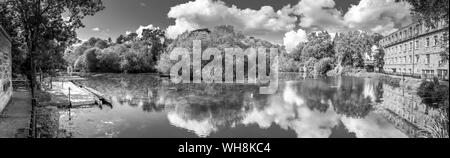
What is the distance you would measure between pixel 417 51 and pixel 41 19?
133 feet

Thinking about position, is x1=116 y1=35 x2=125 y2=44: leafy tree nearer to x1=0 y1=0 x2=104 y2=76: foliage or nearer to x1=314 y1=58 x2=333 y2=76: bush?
x1=314 y1=58 x2=333 y2=76: bush

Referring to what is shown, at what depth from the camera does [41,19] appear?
1895 centimetres

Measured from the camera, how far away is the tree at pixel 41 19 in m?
18.4

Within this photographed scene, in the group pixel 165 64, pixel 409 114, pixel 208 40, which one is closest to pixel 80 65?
pixel 165 64

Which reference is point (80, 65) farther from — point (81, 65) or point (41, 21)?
point (41, 21)

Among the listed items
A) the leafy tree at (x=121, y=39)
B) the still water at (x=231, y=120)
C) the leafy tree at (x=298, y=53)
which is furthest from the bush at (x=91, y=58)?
the still water at (x=231, y=120)

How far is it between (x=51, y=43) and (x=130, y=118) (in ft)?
34.1

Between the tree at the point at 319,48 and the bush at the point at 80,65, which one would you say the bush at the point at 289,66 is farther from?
the bush at the point at 80,65

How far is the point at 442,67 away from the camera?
31.5 metres

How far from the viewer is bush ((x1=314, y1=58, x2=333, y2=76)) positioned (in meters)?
62.7

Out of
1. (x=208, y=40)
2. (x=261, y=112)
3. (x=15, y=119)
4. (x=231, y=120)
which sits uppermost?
(x=208, y=40)

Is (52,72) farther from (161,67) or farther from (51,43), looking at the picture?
(161,67)

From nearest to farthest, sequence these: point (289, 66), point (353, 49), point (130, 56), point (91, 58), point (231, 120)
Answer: point (231, 120), point (353, 49), point (130, 56), point (91, 58), point (289, 66)

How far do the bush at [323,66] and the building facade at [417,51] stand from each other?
37.9 feet
